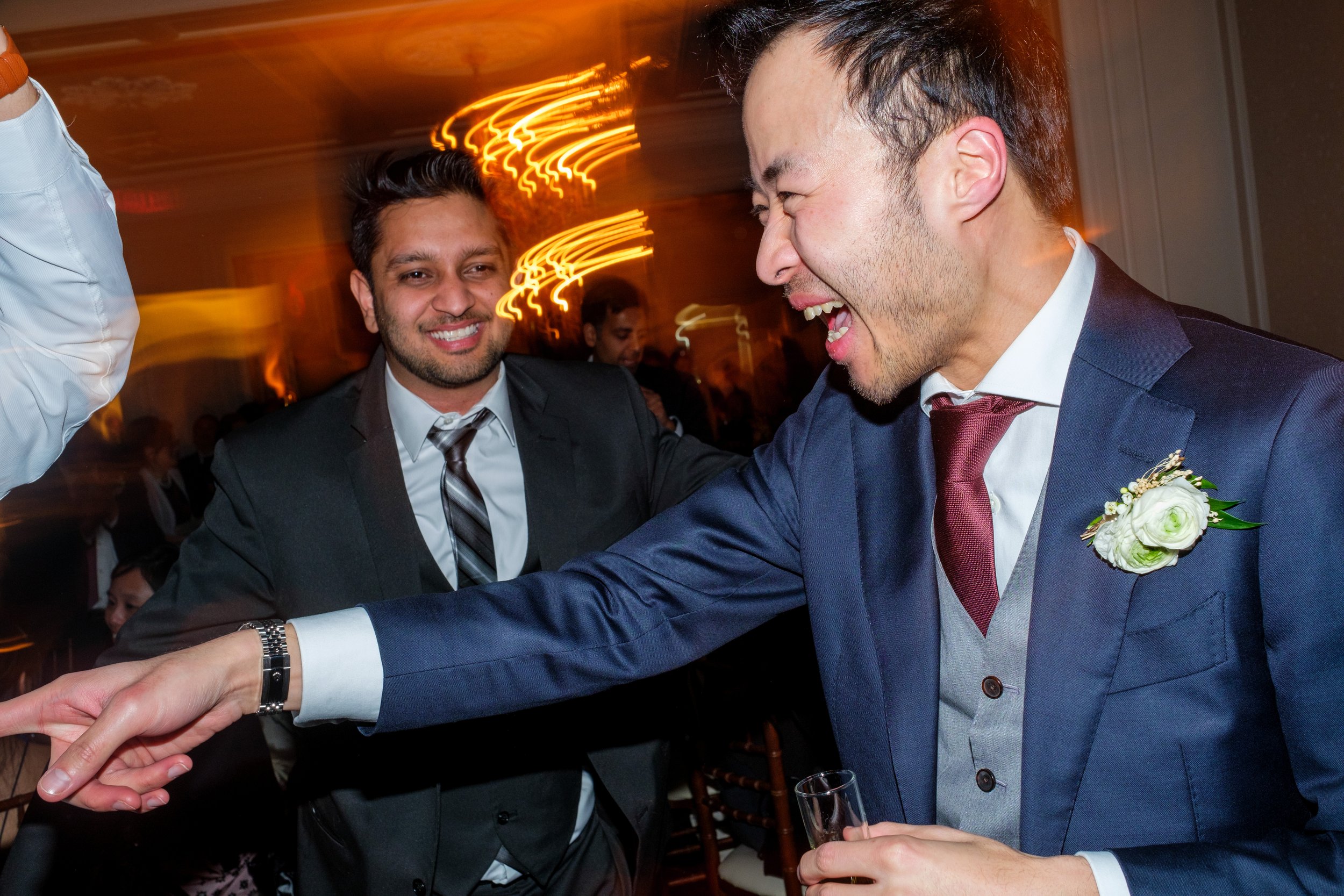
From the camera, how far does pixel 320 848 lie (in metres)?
2.19

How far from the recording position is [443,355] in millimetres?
2414

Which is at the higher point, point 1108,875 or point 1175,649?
point 1175,649

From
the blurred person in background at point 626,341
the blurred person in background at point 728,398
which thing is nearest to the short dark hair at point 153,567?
the blurred person in background at point 626,341

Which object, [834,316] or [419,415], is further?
[419,415]

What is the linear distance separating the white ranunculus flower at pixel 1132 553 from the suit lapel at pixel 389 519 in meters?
1.51

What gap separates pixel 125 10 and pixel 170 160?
384cm

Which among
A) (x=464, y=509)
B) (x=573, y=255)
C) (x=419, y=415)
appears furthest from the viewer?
(x=573, y=255)

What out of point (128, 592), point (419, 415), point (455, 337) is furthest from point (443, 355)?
point (128, 592)

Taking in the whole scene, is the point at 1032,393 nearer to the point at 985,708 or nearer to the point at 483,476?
the point at 985,708

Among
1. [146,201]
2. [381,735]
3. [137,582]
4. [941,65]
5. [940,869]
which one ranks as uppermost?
[146,201]

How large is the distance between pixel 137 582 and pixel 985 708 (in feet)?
10.8

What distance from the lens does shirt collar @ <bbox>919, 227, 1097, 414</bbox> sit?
4.69 ft

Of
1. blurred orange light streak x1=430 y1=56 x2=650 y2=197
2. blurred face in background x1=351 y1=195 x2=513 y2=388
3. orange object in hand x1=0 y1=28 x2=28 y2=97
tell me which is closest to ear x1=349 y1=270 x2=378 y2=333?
blurred face in background x1=351 y1=195 x2=513 y2=388

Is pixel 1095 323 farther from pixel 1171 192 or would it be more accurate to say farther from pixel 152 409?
pixel 152 409
